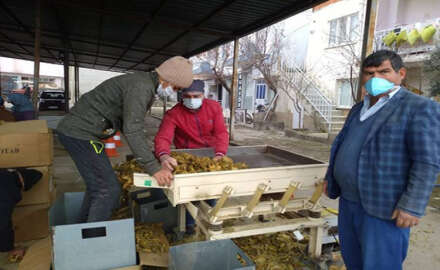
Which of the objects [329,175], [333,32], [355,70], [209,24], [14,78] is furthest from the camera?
[14,78]

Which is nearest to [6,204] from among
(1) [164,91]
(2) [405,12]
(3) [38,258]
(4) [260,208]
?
(3) [38,258]

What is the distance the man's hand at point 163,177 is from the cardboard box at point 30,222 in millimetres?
1864

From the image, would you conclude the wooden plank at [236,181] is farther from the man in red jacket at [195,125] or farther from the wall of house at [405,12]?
the wall of house at [405,12]

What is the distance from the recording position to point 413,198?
5.33ft

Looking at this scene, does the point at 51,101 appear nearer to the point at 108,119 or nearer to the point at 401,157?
the point at 108,119

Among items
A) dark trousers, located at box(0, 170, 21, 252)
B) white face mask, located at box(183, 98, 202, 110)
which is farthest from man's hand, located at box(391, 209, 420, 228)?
dark trousers, located at box(0, 170, 21, 252)

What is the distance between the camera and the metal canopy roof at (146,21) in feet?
19.9

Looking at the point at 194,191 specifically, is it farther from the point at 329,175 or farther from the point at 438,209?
the point at 438,209

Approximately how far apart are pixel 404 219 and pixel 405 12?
15.1 metres

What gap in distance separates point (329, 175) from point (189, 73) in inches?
54.2

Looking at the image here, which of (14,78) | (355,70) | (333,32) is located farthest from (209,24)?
(14,78)

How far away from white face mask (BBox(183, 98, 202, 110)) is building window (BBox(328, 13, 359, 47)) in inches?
484

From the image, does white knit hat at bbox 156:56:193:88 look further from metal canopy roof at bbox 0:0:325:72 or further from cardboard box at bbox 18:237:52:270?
metal canopy roof at bbox 0:0:325:72

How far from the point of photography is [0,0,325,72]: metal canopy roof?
6070mm
